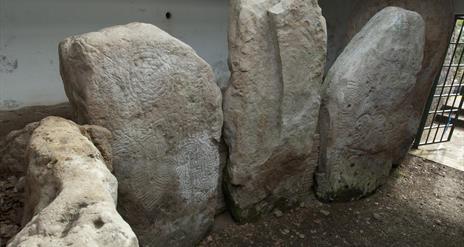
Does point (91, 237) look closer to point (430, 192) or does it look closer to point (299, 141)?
point (299, 141)

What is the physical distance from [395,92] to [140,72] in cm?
191

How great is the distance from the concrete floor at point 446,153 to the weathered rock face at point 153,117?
8.64 ft

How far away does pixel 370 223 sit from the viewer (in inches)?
106

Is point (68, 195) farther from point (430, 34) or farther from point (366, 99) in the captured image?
point (430, 34)

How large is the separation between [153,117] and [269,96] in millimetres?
759

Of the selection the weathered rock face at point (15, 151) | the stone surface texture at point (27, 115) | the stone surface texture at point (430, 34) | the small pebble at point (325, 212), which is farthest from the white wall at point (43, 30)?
the small pebble at point (325, 212)

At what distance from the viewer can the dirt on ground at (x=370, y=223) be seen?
2457 mm

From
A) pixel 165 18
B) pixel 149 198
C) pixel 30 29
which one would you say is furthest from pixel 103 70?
pixel 165 18

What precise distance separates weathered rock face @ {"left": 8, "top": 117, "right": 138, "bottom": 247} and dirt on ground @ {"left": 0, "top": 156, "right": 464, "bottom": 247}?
1212 mm

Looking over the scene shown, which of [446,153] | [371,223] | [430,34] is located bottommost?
[446,153]

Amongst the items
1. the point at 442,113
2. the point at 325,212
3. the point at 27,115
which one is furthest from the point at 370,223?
the point at 27,115

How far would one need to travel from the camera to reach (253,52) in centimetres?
216

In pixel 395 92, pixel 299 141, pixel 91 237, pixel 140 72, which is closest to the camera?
pixel 91 237

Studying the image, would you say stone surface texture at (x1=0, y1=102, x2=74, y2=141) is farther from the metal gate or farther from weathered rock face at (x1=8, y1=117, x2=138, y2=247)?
the metal gate
